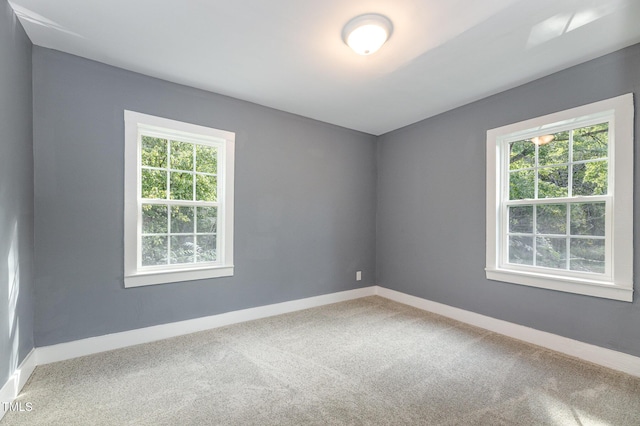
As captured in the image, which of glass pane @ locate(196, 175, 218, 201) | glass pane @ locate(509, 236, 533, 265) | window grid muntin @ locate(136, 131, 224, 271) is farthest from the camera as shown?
glass pane @ locate(196, 175, 218, 201)

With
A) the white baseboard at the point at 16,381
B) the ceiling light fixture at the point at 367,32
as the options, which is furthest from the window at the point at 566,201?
A: the white baseboard at the point at 16,381

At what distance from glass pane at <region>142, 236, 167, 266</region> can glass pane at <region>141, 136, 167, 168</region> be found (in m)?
0.73

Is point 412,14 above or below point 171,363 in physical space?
above

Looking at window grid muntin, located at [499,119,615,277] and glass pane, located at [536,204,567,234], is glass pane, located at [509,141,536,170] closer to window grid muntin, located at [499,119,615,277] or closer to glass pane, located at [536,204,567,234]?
window grid muntin, located at [499,119,615,277]

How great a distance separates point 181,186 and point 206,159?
0.40 meters

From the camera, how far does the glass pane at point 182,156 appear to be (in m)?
3.02

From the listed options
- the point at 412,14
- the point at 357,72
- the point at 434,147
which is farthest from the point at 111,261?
the point at 434,147

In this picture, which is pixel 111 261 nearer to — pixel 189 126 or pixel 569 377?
pixel 189 126

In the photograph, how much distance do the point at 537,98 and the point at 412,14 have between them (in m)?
1.71

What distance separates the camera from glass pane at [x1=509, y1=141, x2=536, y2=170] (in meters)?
2.97

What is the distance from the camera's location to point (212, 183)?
3.24 metres

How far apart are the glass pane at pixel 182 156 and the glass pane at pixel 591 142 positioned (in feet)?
12.2

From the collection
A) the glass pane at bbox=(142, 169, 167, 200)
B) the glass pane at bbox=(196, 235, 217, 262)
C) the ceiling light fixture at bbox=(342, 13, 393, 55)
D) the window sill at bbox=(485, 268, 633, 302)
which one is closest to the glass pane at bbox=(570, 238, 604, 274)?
the window sill at bbox=(485, 268, 633, 302)

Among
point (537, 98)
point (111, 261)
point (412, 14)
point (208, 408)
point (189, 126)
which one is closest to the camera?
point (208, 408)
